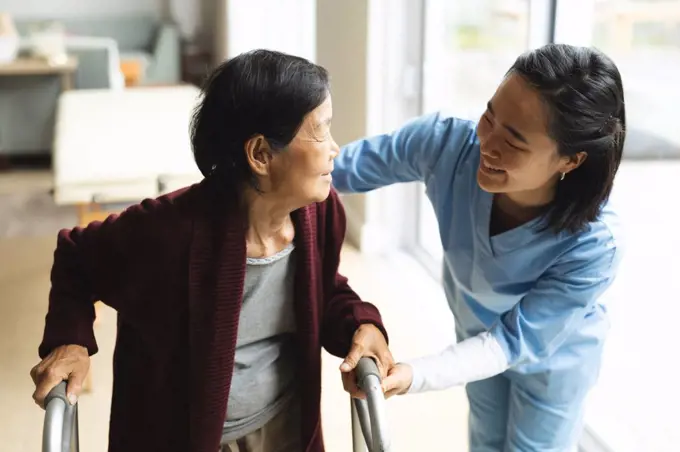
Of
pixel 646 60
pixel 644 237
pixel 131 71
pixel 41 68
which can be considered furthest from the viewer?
pixel 131 71

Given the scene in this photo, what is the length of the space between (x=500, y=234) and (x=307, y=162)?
40cm

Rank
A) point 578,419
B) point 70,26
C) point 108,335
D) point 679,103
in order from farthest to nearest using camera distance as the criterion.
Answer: point 70,26
point 108,335
point 679,103
point 578,419

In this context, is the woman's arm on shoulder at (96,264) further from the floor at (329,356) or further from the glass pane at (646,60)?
the glass pane at (646,60)

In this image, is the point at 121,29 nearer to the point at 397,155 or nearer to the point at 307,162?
the point at 397,155

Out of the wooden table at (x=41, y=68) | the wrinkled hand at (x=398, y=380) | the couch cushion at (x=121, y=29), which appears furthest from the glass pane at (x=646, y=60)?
the couch cushion at (x=121, y=29)

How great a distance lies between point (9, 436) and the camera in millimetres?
2188

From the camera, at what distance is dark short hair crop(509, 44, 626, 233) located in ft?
3.74

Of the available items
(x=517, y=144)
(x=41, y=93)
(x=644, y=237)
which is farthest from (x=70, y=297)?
(x=41, y=93)

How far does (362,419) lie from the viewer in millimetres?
1128

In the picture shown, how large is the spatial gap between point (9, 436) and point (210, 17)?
4.51m

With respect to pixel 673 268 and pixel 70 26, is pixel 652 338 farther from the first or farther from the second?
pixel 70 26

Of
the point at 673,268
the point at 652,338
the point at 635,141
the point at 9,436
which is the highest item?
the point at 635,141

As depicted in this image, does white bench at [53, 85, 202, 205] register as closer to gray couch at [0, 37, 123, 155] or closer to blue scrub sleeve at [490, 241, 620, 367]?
blue scrub sleeve at [490, 241, 620, 367]

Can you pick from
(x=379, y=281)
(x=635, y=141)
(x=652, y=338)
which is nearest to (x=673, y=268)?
(x=652, y=338)
